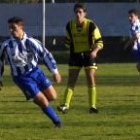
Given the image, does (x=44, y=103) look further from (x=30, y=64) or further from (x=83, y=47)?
(x=83, y=47)

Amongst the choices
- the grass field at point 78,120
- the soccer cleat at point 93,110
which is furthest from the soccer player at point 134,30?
the soccer cleat at point 93,110

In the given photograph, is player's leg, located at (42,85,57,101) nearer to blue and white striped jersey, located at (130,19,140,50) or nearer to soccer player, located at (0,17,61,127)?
soccer player, located at (0,17,61,127)

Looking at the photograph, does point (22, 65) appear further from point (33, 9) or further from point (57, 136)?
point (33, 9)

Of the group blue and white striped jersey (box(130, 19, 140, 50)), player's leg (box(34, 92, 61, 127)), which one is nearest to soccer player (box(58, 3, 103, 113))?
player's leg (box(34, 92, 61, 127))

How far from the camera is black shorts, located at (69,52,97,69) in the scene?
15.7 meters

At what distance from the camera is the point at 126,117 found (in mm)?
14852

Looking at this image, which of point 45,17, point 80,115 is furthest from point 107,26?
point 80,115

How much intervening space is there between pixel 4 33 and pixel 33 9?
302 cm

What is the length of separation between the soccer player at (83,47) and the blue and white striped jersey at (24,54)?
2498 millimetres

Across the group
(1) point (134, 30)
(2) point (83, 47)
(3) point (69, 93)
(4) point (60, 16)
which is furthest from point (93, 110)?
(4) point (60, 16)

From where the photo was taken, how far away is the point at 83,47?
1567 centimetres

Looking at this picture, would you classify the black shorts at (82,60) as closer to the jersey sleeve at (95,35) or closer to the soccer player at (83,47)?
the soccer player at (83,47)

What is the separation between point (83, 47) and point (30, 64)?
2703mm

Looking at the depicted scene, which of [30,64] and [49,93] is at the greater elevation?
[30,64]
